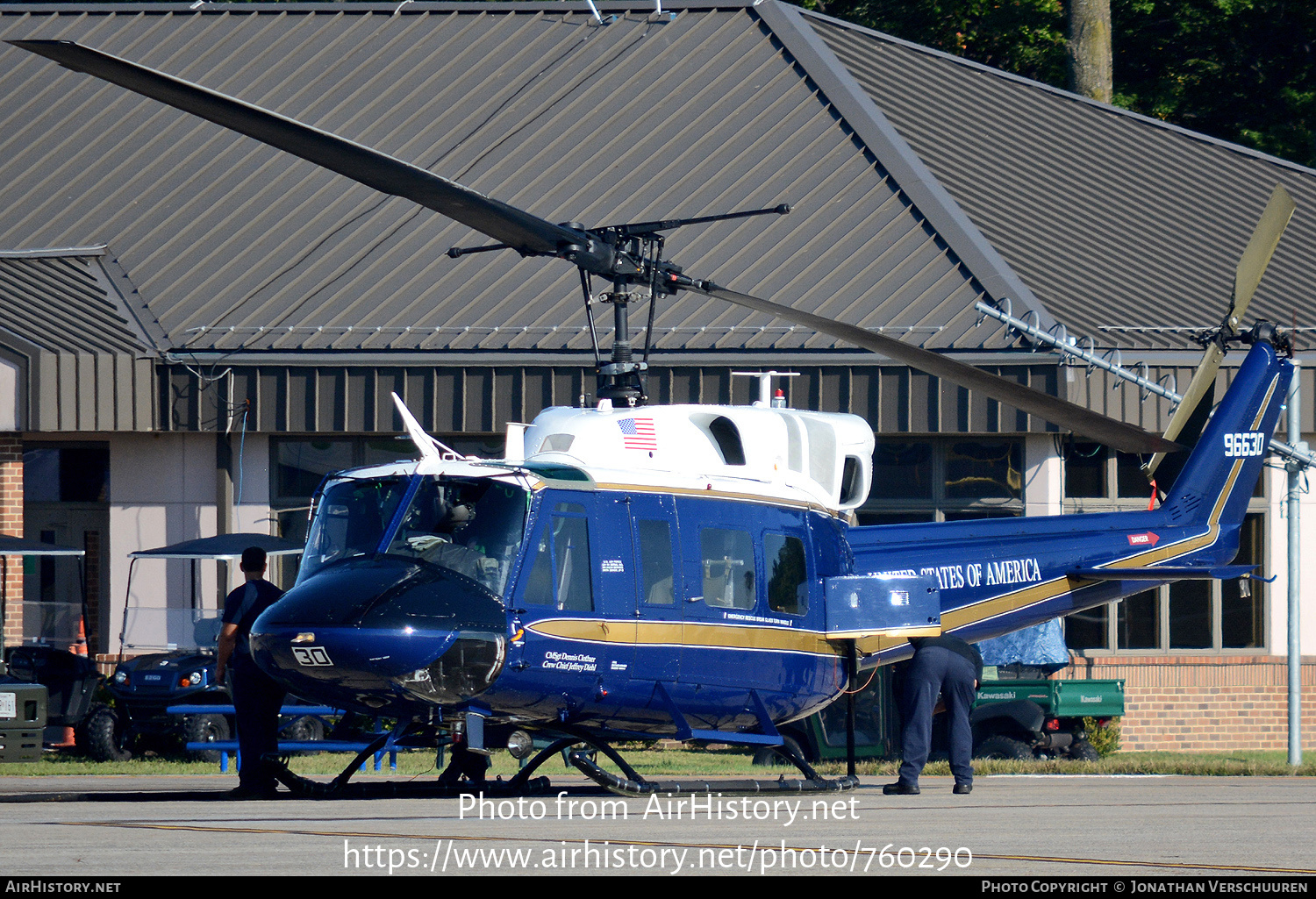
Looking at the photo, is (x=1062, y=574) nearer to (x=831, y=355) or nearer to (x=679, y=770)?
(x=679, y=770)

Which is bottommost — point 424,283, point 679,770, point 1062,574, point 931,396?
point 679,770

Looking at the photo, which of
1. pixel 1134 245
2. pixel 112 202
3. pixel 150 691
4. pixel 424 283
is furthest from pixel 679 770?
pixel 112 202

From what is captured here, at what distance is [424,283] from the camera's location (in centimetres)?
2333

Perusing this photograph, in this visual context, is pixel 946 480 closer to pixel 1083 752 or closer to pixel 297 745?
pixel 1083 752

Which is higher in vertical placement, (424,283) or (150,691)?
(424,283)

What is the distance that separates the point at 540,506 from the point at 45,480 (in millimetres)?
14859

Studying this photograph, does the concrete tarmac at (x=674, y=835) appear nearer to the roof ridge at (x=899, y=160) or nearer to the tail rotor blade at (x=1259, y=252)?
the tail rotor blade at (x=1259, y=252)

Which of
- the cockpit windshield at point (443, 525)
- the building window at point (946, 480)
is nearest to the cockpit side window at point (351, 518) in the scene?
the cockpit windshield at point (443, 525)

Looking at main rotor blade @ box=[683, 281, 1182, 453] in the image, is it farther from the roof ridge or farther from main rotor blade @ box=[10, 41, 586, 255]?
the roof ridge

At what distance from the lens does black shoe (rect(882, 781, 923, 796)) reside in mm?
13477

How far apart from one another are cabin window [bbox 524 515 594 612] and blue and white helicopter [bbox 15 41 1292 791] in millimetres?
15

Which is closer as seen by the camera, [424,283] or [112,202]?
[424,283]

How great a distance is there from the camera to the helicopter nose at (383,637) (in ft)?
35.8

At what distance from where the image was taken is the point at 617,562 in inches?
479
